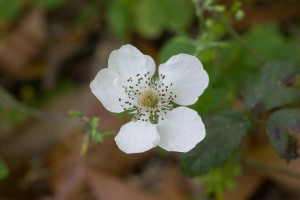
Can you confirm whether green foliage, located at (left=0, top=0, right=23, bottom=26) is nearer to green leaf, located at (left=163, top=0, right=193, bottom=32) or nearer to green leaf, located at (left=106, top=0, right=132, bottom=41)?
green leaf, located at (left=106, top=0, right=132, bottom=41)

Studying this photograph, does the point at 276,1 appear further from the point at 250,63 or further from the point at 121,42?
the point at 121,42

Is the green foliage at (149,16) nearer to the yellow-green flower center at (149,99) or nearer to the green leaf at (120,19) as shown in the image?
the green leaf at (120,19)

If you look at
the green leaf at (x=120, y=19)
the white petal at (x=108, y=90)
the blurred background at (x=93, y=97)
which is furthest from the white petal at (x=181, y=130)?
the green leaf at (x=120, y=19)

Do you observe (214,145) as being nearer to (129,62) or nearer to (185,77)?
(185,77)

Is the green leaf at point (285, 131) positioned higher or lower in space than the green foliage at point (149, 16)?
higher

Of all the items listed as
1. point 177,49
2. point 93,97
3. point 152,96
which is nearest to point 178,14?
point 93,97

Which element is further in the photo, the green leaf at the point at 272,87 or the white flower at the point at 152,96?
the green leaf at the point at 272,87
